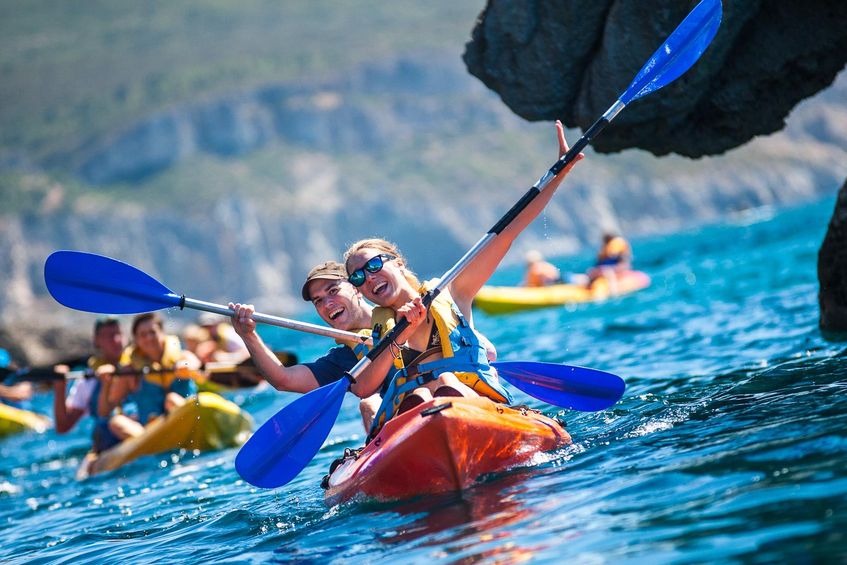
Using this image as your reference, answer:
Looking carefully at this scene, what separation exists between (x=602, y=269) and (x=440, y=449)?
15.3m

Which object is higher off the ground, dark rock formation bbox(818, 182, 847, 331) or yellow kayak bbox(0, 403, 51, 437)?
yellow kayak bbox(0, 403, 51, 437)

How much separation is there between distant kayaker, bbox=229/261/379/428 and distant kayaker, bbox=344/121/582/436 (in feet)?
1.15

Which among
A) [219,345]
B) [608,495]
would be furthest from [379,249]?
[219,345]

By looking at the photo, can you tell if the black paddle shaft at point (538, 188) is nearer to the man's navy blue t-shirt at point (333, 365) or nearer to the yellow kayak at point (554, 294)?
the man's navy blue t-shirt at point (333, 365)

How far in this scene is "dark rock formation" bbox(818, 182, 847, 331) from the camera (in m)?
7.80

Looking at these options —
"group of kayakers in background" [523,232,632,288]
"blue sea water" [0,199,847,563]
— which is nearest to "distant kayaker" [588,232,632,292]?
"group of kayakers in background" [523,232,632,288]

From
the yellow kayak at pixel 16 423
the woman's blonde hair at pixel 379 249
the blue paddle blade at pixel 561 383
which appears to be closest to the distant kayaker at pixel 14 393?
the yellow kayak at pixel 16 423

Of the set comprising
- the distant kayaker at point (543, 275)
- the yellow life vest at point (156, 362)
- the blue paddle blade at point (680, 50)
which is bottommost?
the blue paddle blade at point (680, 50)

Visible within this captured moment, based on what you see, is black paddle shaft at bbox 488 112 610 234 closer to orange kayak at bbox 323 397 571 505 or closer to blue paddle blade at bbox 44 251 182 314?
orange kayak at bbox 323 397 571 505

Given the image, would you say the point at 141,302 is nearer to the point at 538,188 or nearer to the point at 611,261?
the point at 538,188

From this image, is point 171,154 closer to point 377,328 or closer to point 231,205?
point 231,205

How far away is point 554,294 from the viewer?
20266 mm

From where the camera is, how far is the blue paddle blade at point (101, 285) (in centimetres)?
659

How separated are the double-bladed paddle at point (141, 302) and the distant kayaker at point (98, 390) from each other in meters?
3.55
